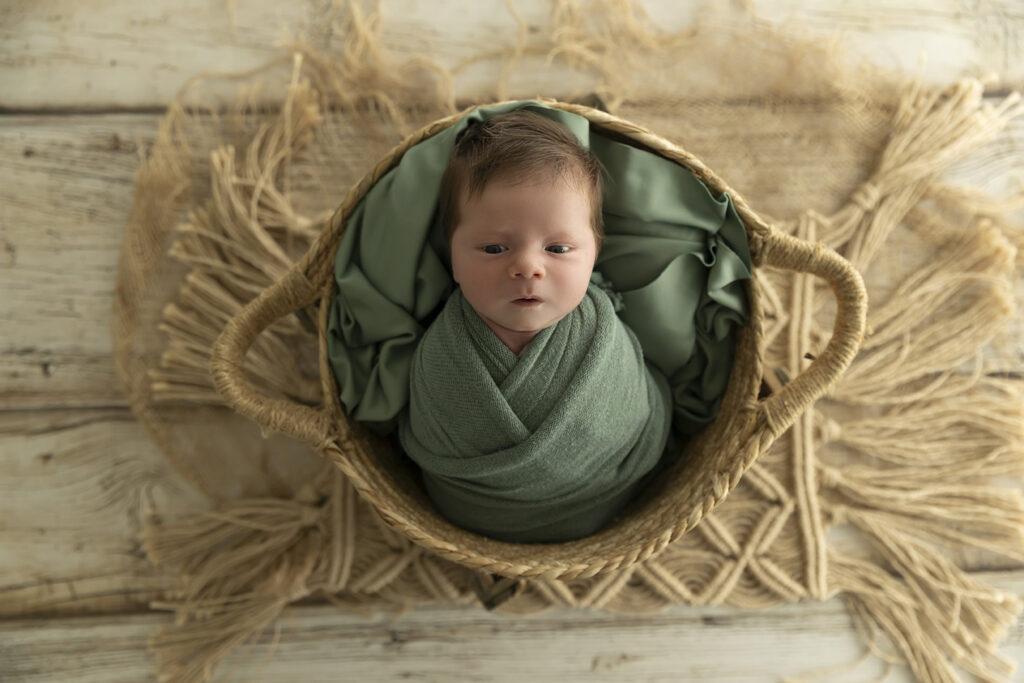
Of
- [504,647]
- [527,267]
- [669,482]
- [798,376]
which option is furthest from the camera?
[504,647]

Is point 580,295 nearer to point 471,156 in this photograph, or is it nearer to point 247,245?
point 471,156

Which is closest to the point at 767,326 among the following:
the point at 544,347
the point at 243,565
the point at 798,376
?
the point at 798,376

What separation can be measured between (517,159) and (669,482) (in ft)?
1.54

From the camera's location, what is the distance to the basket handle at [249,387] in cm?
87

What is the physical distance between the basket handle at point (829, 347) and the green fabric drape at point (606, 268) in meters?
0.10

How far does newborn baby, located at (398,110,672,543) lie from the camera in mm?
805

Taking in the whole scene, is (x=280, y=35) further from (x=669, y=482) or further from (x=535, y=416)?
(x=669, y=482)

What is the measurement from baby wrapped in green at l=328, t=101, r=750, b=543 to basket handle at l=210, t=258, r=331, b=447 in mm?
64

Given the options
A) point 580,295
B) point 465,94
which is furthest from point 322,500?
point 465,94

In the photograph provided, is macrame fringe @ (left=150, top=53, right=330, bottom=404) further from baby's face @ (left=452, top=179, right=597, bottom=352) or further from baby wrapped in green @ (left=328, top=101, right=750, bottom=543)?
baby's face @ (left=452, top=179, right=597, bottom=352)

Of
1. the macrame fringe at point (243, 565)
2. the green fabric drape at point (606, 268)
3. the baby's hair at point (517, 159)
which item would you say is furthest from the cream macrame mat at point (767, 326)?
the baby's hair at point (517, 159)

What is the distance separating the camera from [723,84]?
45.5 inches

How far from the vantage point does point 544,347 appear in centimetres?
87

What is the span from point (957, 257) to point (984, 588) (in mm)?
475
